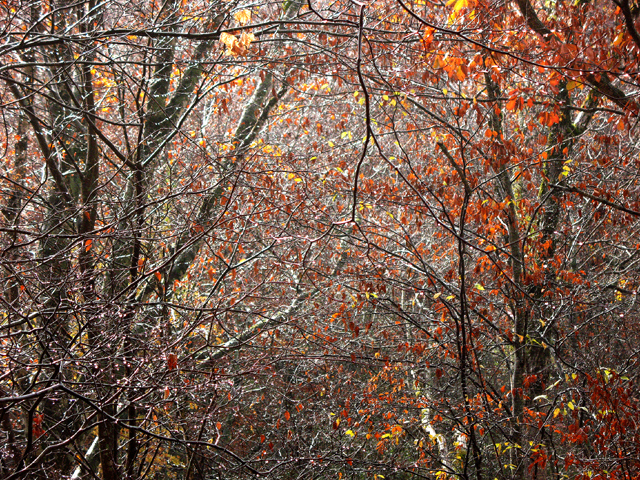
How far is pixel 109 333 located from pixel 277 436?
419 cm

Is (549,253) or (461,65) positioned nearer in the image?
(461,65)

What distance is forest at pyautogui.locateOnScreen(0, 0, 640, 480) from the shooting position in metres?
3.41

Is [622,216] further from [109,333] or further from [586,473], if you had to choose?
[109,333]

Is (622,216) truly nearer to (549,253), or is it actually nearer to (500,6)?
(549,253)

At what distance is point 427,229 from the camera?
1093cm

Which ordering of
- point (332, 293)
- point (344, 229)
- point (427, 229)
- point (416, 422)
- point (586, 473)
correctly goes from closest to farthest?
1. point (586, 473)
2. point (344, 229)
3. point (332, 293)
4. point (416, 422)
5. point (427, 229)

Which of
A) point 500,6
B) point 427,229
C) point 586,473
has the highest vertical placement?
point 427,229

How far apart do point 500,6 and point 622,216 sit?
3.02m

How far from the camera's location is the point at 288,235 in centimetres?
363

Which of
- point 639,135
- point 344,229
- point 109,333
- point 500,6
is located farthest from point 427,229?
point 109,333

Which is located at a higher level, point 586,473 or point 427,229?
point 427,229

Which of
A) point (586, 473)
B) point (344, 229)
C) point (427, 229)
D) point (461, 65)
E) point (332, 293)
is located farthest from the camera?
point (427, 229)

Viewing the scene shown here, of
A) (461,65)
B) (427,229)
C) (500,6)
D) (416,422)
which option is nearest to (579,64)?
(461,65)

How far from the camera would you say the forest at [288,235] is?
3412mm
